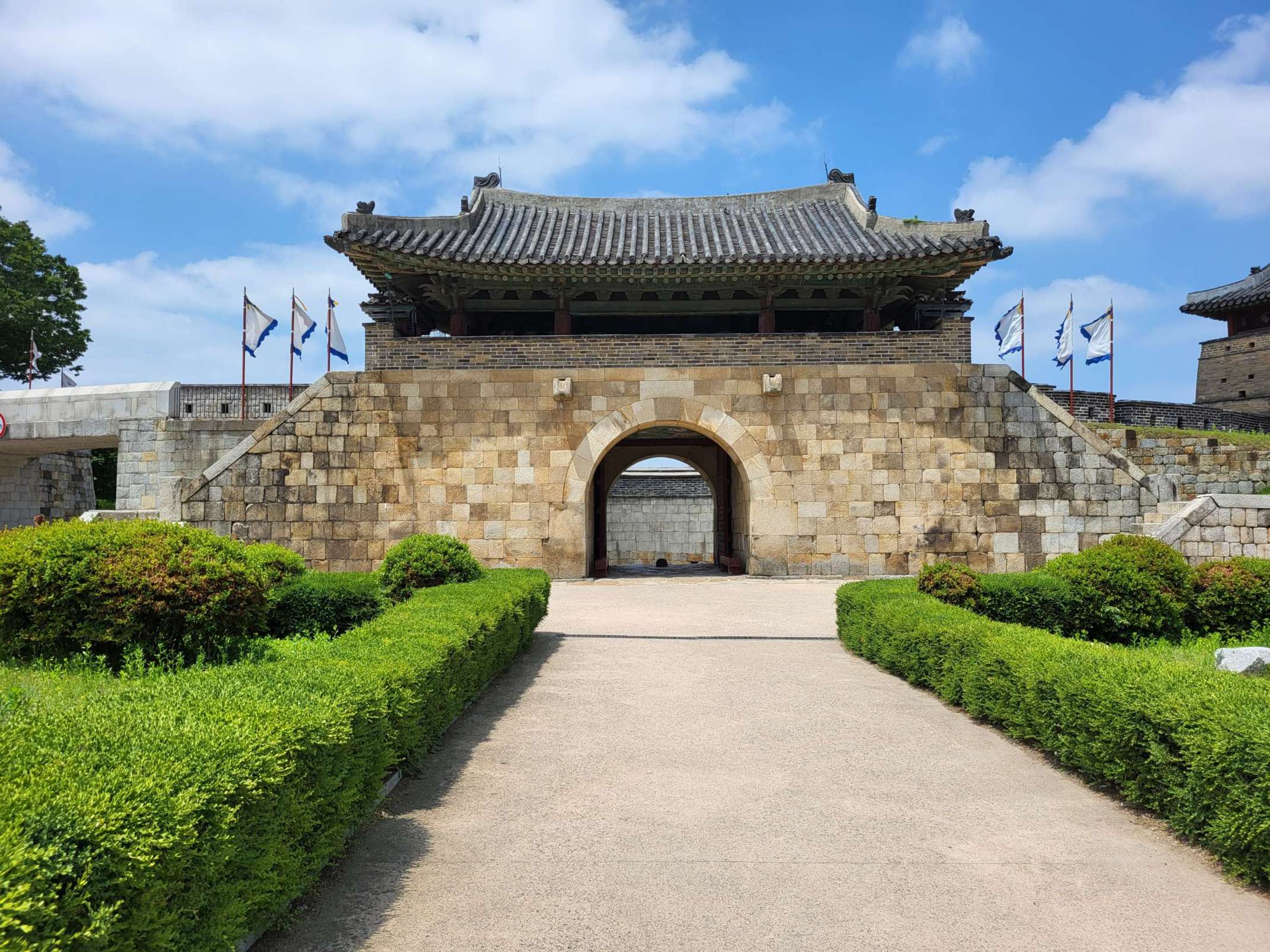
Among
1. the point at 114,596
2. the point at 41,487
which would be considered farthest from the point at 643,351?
the point at 41,487

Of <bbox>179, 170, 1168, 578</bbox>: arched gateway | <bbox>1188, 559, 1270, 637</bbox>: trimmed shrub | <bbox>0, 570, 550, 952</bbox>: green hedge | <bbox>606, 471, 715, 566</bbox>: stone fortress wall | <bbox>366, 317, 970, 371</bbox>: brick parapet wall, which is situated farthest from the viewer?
<bbox>606, 471, 715, 566</bbox>: stone fortress wall

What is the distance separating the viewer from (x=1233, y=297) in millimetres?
32562

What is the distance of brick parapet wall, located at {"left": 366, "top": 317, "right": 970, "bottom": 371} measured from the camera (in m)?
16.3

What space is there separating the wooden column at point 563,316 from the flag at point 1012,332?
Answer: 11.2 metres

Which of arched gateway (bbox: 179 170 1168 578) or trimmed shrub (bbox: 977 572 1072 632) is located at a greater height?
arched gateway (bbox: 179 170 1168 578)

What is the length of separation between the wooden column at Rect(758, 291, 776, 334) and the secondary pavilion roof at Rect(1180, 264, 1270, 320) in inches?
992

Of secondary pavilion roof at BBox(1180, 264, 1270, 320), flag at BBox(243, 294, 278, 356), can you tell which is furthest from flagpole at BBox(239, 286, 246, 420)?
secondary pavilion roof at BBox(1180, 264, 1270, 320)

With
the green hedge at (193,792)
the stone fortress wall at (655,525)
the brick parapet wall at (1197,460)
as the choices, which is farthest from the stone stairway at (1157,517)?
the stone fortress wall at (655,525)

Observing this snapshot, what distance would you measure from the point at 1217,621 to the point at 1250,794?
24.2 feet

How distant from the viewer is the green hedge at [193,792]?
2258mm

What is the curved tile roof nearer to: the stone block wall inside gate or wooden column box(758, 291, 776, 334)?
wooden column box(758, 291, 776, 334)

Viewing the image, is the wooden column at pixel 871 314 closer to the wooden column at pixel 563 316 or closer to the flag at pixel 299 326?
the wooden column at pixel 563 316

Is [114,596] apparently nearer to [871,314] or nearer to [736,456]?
[736,456]

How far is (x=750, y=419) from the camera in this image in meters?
16.2
